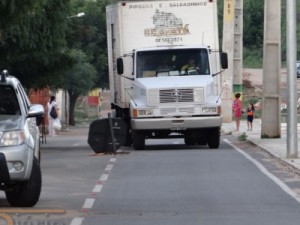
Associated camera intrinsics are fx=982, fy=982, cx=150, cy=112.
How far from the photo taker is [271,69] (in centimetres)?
3384

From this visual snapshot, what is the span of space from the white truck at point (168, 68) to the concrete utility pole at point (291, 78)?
2955mm

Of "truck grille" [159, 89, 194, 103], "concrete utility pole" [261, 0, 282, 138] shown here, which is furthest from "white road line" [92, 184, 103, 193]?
"concrete utility pole" [261, 0, 282, 138]

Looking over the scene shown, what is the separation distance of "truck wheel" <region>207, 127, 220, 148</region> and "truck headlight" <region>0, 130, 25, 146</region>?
610 inches

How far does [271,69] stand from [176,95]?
696 centimetres

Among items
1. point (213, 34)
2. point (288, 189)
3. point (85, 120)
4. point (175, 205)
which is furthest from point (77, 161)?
point (85, 120)

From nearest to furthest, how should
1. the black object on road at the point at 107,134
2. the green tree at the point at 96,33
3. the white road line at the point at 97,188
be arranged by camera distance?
the white road line at the point at 97,188
the black object on road at the point at 107,134
the green tree at the point at 96,33

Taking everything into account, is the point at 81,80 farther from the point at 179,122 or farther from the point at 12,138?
the point at 12,138

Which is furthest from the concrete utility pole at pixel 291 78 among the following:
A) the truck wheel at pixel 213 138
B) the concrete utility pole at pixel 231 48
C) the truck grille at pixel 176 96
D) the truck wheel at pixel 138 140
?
the concrete utility pole at pixel 231 48

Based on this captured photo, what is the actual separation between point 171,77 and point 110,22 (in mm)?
3240

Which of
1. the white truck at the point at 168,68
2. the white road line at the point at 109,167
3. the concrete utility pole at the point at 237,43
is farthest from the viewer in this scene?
the concrete utility pole at the point at 237,43

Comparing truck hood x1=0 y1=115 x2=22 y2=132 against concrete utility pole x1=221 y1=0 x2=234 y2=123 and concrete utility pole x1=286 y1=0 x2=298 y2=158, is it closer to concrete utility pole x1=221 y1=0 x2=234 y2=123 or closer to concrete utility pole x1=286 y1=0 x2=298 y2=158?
concrete utility pole x1=286 y1=0 x2=298 y2=158

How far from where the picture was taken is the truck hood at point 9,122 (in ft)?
45.5

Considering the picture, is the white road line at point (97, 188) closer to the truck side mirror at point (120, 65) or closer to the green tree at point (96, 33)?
the truck side mirror at point (120, 65)

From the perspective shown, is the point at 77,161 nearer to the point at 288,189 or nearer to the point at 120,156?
the point at 120,156
